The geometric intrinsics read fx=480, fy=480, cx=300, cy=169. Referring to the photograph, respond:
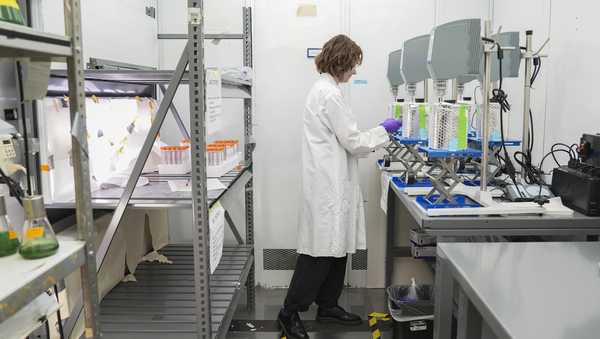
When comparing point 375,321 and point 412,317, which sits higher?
point 412,317

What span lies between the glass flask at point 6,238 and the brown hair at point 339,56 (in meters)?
1.88

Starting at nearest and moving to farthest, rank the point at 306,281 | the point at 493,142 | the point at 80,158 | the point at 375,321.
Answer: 1. the point at 80,158
2. the point at 493,142
3. the point at 306,281
4. the point at 375,321

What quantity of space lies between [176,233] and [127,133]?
1.40 m

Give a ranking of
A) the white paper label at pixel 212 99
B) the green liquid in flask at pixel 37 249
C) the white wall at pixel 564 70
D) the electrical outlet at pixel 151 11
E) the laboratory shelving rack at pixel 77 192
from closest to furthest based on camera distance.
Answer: the laboratory shelving rack at pixel 77 192
the green liquid in flask at pixel 37 249
the white paper label at pixel 212 99
the white wall at pixel 564 70
the electrical outlet at pixel 151 11

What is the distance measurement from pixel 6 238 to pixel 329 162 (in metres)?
1.75

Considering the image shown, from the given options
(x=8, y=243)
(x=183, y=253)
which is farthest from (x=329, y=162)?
(x=8, y=243)

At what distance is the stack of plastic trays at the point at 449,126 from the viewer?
178 cm

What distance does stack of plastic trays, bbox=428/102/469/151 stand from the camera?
178 centimetres

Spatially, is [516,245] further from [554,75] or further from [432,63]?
[554,75]

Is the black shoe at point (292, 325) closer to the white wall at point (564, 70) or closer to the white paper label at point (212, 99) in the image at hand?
the white paper label at point (212, 99)

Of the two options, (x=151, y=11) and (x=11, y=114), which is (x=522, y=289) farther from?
(x=151, y=11)

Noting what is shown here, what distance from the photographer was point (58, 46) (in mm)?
851

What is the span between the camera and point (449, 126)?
180 centimetres

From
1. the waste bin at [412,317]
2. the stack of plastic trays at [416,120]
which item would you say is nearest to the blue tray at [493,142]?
the stack of plastic trays at [416,120]
